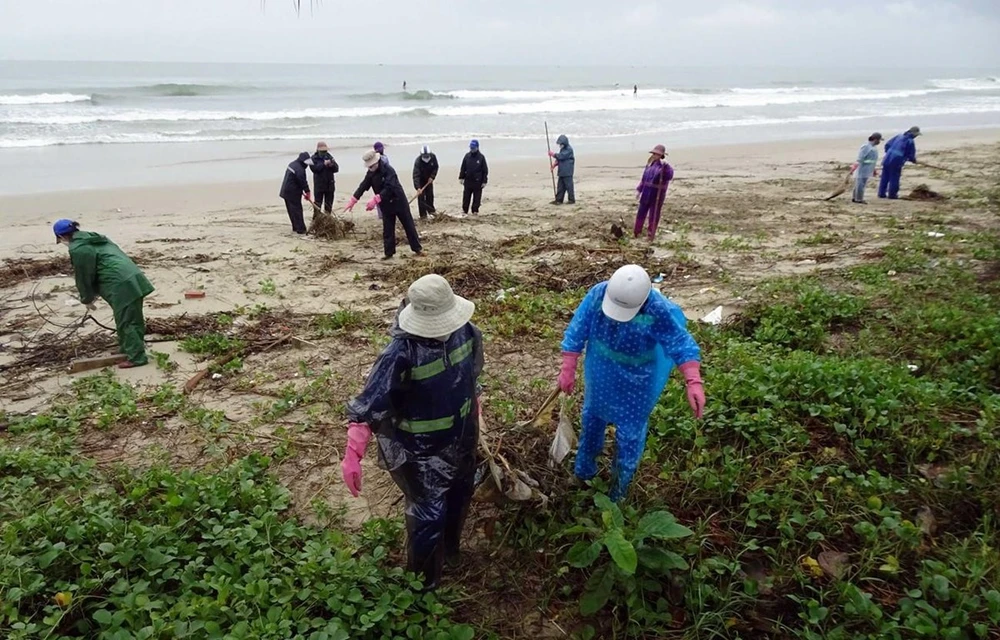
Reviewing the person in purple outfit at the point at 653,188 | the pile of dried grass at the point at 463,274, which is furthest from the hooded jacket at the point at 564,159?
the pile of dried grass at the point at 463,274

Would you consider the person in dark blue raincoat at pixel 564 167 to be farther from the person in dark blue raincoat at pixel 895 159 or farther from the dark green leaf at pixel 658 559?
the dark green leaf at pixel 658 559

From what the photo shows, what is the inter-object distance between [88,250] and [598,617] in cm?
524

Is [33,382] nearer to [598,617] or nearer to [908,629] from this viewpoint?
[598,617]

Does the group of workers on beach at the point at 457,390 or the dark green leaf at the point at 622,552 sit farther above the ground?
the group of workers on beach at the point at 457,390

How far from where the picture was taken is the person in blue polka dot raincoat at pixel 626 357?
10.3ft

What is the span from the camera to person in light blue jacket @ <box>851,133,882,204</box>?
1267cm

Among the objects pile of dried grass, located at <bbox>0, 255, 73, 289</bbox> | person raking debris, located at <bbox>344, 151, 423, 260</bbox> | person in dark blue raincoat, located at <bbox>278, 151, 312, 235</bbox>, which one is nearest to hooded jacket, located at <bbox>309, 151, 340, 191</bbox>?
person in dark blue raincoat, located at <bbox>278, 151, 312, 235</bbox>

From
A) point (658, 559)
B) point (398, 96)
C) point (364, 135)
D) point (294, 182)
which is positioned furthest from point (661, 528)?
point (398, 96)

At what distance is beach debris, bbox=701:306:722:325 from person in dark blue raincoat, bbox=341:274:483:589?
382 centimetres

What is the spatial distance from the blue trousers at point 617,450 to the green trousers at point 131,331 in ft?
14.5

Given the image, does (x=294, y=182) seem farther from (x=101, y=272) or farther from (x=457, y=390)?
(x=457, y=390)

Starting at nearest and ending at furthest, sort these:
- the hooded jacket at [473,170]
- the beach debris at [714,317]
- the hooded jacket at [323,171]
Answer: the beach debris at [714,317], the hooded jacket at [323,171], the hooded jacket at [473,170]

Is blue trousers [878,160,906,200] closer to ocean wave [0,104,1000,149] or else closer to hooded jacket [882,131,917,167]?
hooded jacket [882,131,917,167]

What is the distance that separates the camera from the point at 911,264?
7.40 metres
